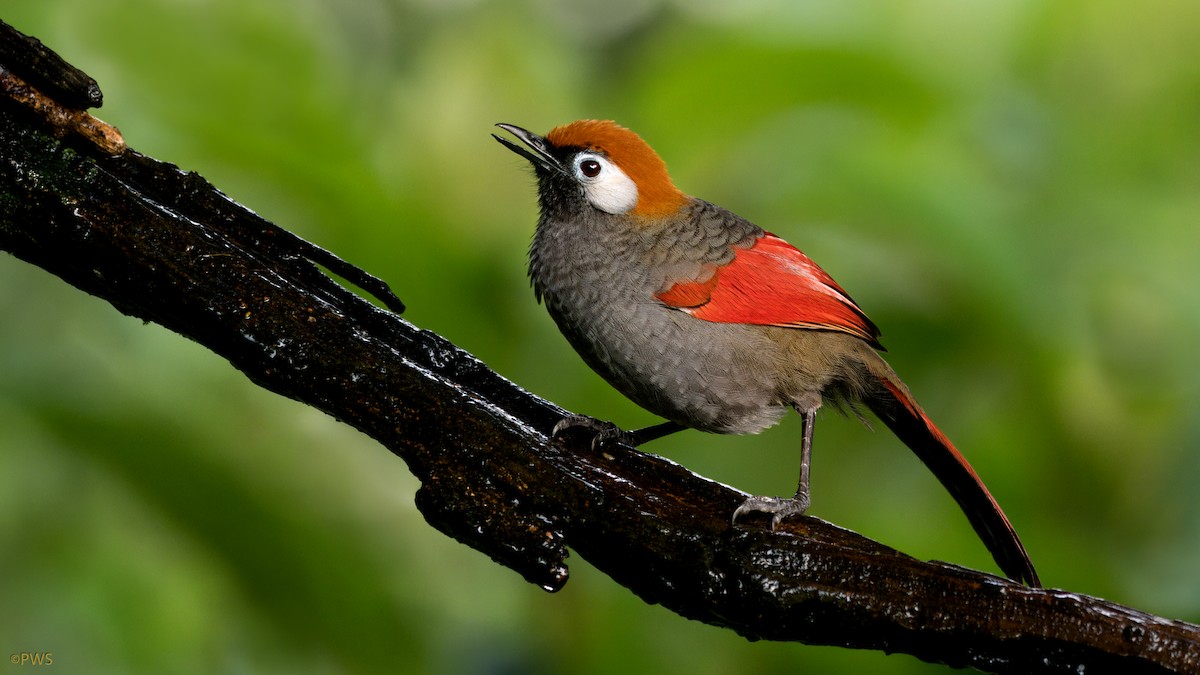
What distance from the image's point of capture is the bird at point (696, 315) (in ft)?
7.82

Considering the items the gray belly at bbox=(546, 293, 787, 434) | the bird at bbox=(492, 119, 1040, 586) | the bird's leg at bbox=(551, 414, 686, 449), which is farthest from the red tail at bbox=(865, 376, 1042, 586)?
the bird's leg at bbox=(551, 414, 686, 449)

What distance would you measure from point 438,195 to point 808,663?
138 cm

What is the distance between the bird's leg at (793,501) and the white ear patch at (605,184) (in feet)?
2.07

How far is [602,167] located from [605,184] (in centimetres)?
4

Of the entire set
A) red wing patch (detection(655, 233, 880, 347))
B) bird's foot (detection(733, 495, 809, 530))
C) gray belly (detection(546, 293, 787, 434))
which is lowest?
bird's foot (detection(733, 495, 809, 530))

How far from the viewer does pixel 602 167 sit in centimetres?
263

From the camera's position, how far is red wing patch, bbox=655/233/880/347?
2.45m

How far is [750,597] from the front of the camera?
1.79 m

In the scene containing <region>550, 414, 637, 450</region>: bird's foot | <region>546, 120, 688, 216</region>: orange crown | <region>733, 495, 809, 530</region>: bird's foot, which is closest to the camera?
<region>733, 495, 809, 530</region>: bird's foot

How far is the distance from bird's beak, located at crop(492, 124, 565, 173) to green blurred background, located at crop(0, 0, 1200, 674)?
0.16 metres

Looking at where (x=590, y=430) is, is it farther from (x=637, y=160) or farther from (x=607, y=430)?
(x=637, y=160)

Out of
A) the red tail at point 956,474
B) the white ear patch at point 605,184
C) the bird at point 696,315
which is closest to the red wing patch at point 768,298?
the bird at point 696,315

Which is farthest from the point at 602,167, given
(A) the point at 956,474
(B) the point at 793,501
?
(A) the point at 956,474

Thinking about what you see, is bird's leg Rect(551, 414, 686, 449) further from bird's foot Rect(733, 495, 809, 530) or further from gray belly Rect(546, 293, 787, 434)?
bird's foot Rect(733, 495, 809, 530)
